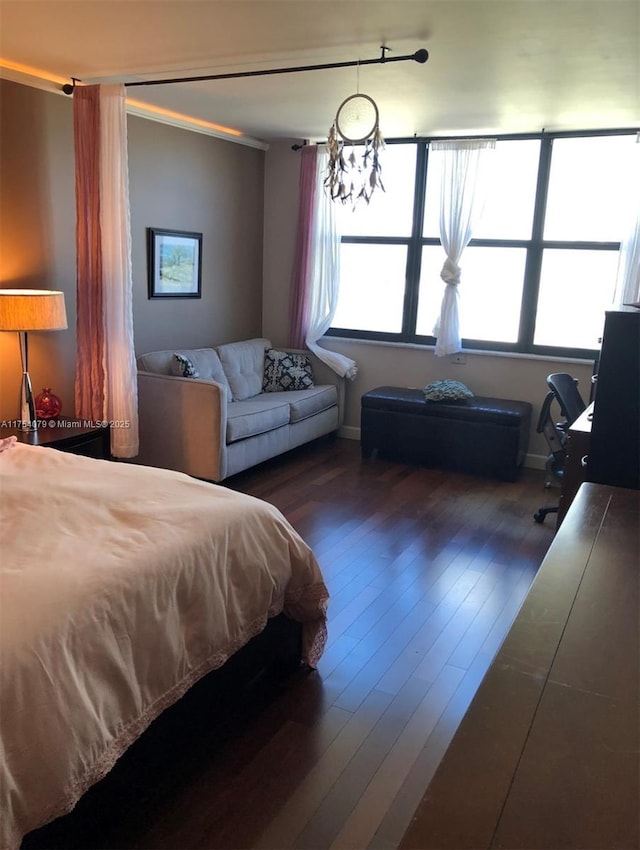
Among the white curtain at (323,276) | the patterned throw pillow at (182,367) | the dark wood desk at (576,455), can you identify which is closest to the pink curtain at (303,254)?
the white curtain at (323,276)

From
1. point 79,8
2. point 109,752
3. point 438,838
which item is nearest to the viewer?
point 438,838

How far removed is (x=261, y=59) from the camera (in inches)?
135

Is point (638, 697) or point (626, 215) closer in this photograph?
point (638, 697)

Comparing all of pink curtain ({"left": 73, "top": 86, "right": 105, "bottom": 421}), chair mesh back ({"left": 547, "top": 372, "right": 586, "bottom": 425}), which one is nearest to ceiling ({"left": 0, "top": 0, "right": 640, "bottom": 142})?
pink curtain ({"left": 73, "top": 86, "right": 105, "bottom": 421})

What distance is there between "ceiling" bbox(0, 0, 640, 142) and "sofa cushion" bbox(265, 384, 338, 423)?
2.16 m

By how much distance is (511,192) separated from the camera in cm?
535

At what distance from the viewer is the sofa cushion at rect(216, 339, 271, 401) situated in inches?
214

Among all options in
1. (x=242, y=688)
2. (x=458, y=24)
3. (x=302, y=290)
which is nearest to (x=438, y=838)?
(x=242, y=688)

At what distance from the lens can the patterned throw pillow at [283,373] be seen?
19.0 ft

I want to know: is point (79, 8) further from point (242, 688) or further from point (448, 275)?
point (448, 275)

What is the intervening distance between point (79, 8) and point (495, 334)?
12.8 ft

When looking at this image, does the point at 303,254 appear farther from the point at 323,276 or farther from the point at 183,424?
the point at 183,424

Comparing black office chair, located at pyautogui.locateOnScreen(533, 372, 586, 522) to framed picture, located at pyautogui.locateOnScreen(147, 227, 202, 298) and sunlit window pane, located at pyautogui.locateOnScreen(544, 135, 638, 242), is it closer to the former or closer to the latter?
sunlit window pane, located at pyautogui.locateOnScreen(544, 135, 638, 242)

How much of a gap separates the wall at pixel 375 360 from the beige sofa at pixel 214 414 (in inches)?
26.7
